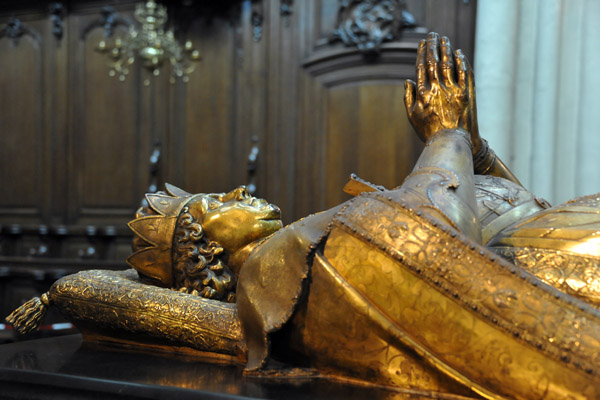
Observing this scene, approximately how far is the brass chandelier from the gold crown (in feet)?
14.7

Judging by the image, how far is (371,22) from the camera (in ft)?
18.4

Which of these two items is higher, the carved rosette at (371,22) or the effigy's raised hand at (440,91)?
the carved rosette at (371,22)

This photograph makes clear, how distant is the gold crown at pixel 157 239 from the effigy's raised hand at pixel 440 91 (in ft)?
2.27

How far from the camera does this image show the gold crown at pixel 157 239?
1928mm

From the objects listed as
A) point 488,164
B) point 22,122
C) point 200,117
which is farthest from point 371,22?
point 22,122

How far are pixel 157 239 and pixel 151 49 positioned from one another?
4542 mm

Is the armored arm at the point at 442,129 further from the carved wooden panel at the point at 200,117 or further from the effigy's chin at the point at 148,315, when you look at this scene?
the carved wooden panel at the point at 200,117

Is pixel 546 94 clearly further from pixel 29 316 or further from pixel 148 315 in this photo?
pixel 29 316

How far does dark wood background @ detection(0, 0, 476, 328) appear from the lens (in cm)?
569

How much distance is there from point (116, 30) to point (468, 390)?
628 cm

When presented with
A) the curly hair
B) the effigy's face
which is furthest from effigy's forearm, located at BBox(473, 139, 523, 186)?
the curly hair

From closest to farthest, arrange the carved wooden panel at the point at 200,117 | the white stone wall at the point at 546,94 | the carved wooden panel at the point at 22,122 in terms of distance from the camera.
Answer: the white stone wall at the point at 546,94
the carved wooden panel at the point at 200,117
the carved wooden panel at the point at 22,122

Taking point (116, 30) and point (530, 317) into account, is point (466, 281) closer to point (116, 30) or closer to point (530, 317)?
point (530, 317)

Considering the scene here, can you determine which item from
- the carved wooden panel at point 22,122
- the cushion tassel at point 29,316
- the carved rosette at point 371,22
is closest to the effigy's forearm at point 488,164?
the cushion tassel at point 29,316
